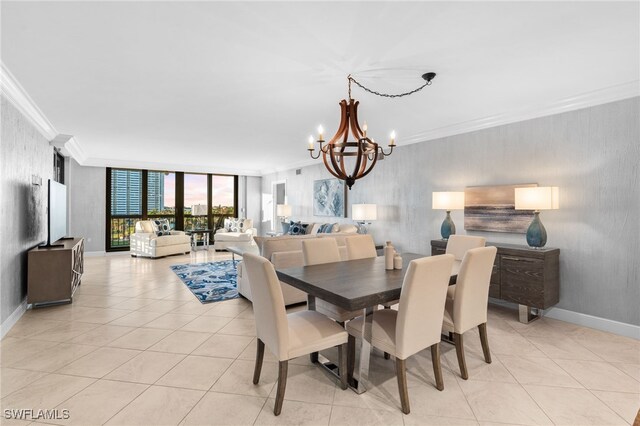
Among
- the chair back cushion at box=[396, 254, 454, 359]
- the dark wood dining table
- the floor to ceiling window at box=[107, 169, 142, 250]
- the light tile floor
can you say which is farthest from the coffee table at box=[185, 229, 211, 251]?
the chair back cushion at box=[396, 254, 454, 359]

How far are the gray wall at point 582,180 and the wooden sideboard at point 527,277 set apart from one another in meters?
0.24

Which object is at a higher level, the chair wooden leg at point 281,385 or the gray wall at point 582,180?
the gray wall at point 582,180

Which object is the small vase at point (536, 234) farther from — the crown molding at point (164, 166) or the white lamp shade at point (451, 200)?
the crown molding at point (164, 166)

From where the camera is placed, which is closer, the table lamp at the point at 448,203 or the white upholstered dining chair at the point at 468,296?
the white upholstered dining chair at the point at 468,296

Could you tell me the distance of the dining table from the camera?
6.32ft

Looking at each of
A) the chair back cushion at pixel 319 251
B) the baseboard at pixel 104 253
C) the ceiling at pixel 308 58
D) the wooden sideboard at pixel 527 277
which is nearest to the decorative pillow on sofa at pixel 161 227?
the baseboard at pixel 104 253

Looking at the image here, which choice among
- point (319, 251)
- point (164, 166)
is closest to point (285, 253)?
point (319, 251)

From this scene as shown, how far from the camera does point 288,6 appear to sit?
1.87 m

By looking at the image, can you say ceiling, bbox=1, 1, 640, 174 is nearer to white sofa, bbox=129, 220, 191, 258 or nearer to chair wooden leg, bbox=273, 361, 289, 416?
chair wooden leg, bbox=273, 361, 289, 416

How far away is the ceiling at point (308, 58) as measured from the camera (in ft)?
6.39

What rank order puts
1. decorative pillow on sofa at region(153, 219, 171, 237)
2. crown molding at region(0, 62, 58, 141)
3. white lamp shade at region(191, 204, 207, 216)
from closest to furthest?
crown molding at region(0, 62, 58, 141) → decorative pillow on sofa at region(153, 219, 171, 237) → white lamp shade at region(191, 204, 207, 216)

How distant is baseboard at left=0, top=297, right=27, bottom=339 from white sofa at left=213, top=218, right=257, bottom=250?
464 centimetres

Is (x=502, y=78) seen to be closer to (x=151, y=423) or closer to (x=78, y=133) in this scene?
(x=151, y=423)

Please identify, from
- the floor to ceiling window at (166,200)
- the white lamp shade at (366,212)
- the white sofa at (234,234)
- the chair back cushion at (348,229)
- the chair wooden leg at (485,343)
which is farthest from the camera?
the white sofa at (234,234)
